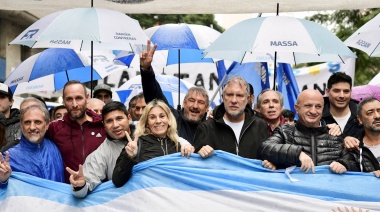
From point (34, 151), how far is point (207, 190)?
1527 millimetres

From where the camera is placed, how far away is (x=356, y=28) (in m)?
23.9

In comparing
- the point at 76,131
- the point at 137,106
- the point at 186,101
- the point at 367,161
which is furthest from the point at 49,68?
the point at 367,161

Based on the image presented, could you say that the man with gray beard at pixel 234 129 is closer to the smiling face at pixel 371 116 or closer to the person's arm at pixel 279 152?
the person's arm at pixel 279 152

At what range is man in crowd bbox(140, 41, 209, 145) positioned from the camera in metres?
8.38

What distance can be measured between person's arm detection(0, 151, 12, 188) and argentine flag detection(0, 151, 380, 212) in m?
0.08

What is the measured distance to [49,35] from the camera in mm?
9023

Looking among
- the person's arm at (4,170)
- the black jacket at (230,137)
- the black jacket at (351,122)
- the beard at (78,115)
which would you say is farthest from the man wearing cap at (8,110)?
the black jacket at (351,122)

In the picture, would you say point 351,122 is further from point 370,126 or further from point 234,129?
point 234,129

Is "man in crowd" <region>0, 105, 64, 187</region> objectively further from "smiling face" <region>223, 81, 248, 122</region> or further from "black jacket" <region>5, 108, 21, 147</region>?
"smiling face" <region>223, 81, 248, 122</region>

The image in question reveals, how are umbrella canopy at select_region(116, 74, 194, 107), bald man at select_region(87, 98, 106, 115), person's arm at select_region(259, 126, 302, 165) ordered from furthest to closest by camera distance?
umbrella canopy at select_region(116, 74, 194, 107), bald man at select_region(87, 98, 106, 115), person's arm at select_region(259, 126, 302, 165)

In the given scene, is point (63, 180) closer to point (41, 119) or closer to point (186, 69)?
→ point (41, 119)

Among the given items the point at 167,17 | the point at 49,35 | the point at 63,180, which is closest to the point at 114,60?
the point at 49,35

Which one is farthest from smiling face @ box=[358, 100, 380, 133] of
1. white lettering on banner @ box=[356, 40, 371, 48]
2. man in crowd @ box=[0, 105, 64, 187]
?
man in crowd @ box=[0, 105, 64, 187]

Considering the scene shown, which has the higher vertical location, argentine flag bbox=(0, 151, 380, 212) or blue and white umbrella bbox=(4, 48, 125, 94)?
blue and white umbrella bbox=(4, 48, 125, 94)
